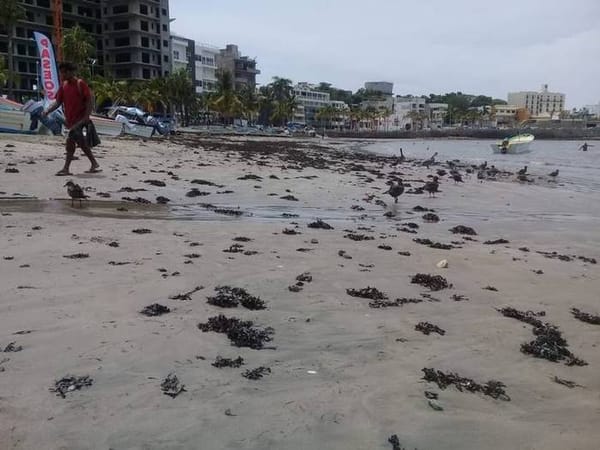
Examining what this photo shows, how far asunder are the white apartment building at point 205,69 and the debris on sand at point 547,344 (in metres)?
121

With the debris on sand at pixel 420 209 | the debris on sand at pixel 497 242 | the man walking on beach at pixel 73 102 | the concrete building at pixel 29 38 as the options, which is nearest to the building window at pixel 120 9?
the concrete building at pixel 29 38

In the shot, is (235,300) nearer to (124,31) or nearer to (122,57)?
(124,31)

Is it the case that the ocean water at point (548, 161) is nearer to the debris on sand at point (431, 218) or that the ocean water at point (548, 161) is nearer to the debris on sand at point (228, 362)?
the debris on sand at point (431, 218)

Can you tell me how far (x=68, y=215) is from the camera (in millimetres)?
8547

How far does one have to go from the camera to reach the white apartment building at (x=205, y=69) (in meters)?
122

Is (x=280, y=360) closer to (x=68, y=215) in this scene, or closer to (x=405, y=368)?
(x=405, y=368)

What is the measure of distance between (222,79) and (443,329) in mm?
102422

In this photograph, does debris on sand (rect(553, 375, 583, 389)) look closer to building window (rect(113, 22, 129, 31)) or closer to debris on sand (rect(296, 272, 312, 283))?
debris on sand (rect(296, 272, 312, 283))

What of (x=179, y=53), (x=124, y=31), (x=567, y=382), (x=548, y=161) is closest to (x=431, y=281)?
(x=567, y=382)

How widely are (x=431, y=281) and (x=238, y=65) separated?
14436 centimetres

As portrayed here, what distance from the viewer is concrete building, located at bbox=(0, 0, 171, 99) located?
96250 mm

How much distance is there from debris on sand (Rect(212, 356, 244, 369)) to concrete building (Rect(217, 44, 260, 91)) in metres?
140

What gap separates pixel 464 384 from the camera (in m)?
3.83

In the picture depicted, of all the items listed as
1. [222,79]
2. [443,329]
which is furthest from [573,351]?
[222,79]
